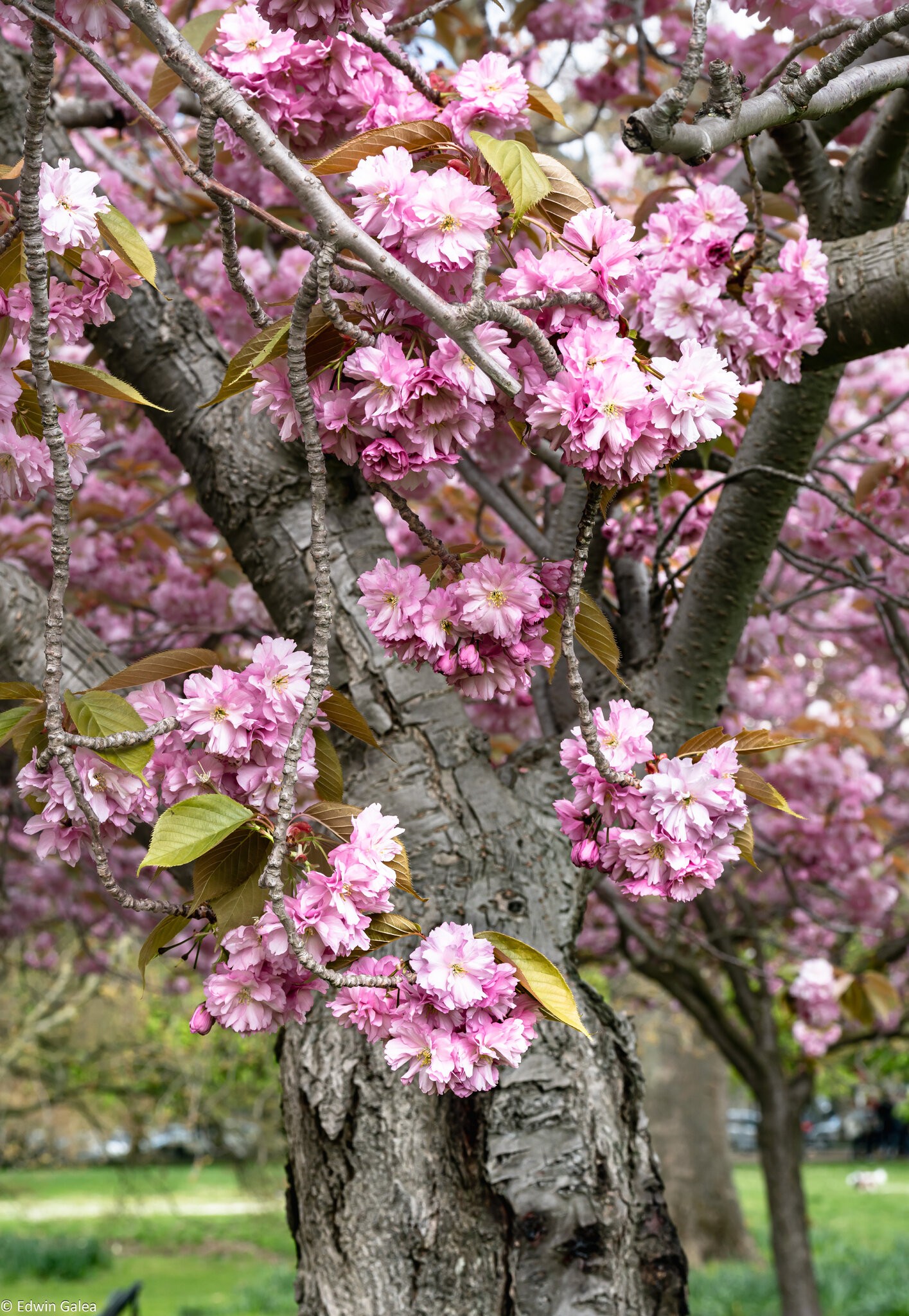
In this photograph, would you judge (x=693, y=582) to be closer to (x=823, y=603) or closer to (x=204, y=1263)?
(x=823, y=603)

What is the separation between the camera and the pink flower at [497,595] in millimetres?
1071

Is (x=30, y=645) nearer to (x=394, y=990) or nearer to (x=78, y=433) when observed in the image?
(x=78, y=433)

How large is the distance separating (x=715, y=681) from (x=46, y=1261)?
8915 millimetres

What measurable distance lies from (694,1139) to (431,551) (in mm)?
9491

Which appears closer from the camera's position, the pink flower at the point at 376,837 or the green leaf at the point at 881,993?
the pink flower at the point at 376,837

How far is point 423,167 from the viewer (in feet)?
3.76

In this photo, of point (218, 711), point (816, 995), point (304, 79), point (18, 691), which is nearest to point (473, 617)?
point (218, 711)

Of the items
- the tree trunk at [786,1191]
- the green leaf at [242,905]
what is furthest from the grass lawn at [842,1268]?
the green leaf at [242,905]

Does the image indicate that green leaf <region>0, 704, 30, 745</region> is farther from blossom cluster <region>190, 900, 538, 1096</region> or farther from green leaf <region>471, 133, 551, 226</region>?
green leaf <region>471, 133, 551, 226</region>

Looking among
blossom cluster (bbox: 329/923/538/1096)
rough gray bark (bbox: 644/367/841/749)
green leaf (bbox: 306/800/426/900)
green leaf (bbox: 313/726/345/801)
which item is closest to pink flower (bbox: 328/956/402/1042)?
blossom cluster (bbox: 329/923/538/1096)

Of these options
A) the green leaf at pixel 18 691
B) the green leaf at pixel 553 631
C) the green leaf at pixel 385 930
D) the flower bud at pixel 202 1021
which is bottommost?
the flower bud at pixel 202 1021

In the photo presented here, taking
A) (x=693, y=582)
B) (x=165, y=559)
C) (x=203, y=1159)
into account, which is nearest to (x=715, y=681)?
(x=693, y=582)

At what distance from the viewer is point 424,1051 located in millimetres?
1040

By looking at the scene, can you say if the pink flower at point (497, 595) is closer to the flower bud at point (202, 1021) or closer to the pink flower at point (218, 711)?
the pink flower at point (218, 711)
